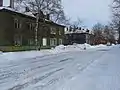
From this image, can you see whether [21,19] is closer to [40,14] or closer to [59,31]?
[40,14]

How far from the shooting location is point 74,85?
9.77 meters

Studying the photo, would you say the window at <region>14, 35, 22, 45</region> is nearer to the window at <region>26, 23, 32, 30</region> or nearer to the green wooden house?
the green wooden house

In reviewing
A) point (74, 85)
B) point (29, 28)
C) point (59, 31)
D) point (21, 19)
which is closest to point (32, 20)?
point (29, 28)

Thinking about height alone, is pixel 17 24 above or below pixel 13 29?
above

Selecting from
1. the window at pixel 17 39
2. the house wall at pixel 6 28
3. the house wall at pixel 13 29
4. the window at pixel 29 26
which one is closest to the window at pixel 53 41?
the house wall at pixel 13 29

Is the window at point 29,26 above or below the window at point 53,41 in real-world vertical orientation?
above

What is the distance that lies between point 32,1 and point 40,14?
101 inches

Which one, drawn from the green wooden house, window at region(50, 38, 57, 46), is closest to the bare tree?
the green wooden house

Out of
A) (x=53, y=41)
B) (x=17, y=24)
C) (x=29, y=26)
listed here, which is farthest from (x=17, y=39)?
(x=53, y=41)

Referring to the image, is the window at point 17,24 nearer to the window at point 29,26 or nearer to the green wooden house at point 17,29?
the green wooden house at point 17,29

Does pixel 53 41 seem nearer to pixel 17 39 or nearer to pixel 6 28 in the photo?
pixel 17 39

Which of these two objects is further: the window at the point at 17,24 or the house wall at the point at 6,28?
the window at the point at 17,24

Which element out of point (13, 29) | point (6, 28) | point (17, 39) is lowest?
point (17, 39)

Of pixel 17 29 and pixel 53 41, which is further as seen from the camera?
pixel 53 41
